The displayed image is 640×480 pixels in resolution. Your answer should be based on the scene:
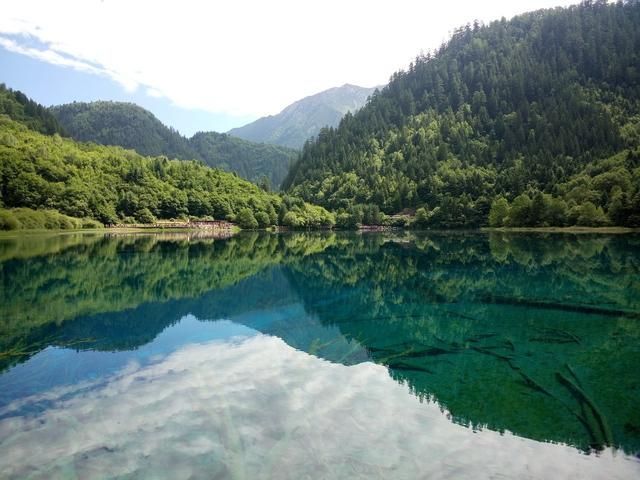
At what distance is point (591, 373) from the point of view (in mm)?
13719

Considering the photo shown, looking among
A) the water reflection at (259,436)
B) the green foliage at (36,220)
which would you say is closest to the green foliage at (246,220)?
the green foliage at (36,220)

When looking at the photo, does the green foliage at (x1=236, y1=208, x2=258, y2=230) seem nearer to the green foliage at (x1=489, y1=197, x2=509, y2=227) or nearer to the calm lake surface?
the green foliage at (x1=489, y1=197, x2=509, y2=227)

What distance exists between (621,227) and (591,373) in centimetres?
9484

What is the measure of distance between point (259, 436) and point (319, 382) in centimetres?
392

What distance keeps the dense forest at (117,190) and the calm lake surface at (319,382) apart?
271ft

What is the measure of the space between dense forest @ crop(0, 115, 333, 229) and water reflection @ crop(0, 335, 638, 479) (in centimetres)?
9130

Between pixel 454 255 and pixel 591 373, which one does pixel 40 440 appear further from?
pixel 454 255

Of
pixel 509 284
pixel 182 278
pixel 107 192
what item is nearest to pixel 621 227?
pixel 509 284

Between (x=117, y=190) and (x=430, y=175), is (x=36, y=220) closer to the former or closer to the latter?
(x=117, y=190)

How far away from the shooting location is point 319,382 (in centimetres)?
1334

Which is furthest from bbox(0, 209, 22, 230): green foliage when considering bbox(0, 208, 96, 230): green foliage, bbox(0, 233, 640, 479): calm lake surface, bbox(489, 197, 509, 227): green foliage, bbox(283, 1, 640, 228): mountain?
bbox(489, 197, 509, 227): green foliage

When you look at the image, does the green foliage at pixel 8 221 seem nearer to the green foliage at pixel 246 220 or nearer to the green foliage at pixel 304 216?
the green foliage at pixel 246 220

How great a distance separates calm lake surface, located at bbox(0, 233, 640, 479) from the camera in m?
8.79

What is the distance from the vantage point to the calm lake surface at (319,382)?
8.79 metres
